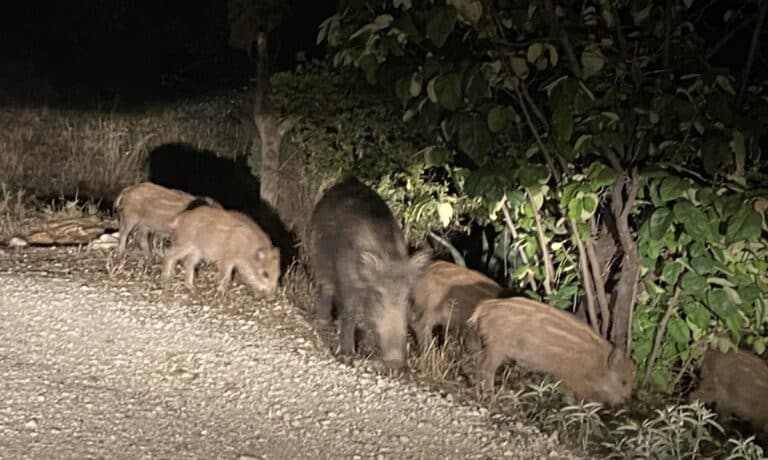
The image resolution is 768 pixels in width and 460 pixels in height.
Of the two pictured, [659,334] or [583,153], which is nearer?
[583,153]

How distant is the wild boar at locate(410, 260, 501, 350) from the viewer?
23.3 feet

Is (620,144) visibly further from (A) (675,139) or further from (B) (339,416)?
(B) (339,416)

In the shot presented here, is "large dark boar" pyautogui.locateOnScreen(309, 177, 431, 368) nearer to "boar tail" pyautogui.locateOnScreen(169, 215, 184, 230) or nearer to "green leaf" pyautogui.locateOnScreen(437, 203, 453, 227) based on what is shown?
"green leaf" pyautogui.locateOnScreen(437, 203, 453, 227)

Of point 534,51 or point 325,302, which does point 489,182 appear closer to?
point 534,51

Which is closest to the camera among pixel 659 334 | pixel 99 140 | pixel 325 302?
pixel 659 334

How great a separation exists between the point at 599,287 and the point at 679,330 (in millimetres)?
538

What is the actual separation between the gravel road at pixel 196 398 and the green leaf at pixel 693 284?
4.62ft

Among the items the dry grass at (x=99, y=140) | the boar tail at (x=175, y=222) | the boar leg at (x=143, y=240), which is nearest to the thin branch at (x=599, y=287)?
the boar tail at (x=175, y=222)

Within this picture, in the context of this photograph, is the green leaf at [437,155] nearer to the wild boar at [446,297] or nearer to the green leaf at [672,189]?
the wild boar at [446,297]

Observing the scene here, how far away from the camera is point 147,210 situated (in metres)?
8.20

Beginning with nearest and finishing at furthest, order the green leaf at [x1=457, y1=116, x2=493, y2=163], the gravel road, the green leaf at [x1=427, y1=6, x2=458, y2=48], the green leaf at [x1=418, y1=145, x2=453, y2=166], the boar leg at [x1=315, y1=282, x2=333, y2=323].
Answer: the gravel road < the green leaf at [x1=427, y1=6, x2=458, y2=48] < the green leaf at [x1=457, y1=116, x2=493, y2=163] < the green leaf at [x1=418, y1=145, x2=453, y2=166] < the boar leg at [x1=315, y1=282, x2=333, y2=323]

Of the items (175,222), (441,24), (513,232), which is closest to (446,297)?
(513,232)

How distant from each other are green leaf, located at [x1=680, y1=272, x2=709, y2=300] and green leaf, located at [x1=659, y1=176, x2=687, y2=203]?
63 centimetres

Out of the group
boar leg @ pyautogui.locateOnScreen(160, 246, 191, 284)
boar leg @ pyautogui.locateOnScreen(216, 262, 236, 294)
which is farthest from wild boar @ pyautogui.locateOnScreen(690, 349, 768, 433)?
boar leg @ pyautogui.locateOnScreen(160, 246, 191, 284)
